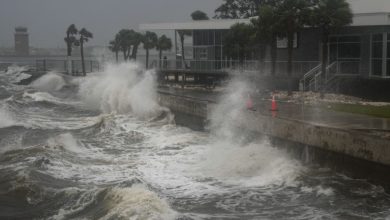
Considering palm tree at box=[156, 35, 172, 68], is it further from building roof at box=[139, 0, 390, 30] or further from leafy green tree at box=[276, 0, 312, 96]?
leafy green tree at box=[276, 0, 312, 96]

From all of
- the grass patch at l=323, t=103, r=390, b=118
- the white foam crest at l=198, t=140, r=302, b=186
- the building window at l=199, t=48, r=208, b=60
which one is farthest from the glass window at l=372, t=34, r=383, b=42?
the building window at l=199, t=48, r=208, b=60

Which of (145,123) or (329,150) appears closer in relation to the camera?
(329,150)

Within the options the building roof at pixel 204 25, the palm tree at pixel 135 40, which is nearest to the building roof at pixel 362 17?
the building roof at pixel 204 25

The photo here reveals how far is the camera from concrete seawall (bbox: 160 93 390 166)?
533 inches

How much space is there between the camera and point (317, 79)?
91.7ft

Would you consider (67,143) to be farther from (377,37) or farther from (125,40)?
(125,40)

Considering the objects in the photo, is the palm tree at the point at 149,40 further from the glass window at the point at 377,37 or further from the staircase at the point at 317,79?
the glass window at the point at 377,37

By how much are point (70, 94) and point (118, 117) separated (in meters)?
20.7

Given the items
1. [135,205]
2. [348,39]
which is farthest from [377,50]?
[135,205]

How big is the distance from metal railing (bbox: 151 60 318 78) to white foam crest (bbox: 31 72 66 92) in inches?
764

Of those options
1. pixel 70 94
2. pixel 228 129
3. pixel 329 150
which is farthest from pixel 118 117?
pixel 70 94

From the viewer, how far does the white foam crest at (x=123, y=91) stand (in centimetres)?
3070

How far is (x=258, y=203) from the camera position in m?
12.5

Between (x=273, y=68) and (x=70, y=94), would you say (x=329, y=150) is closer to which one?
(x=273, y=68)
